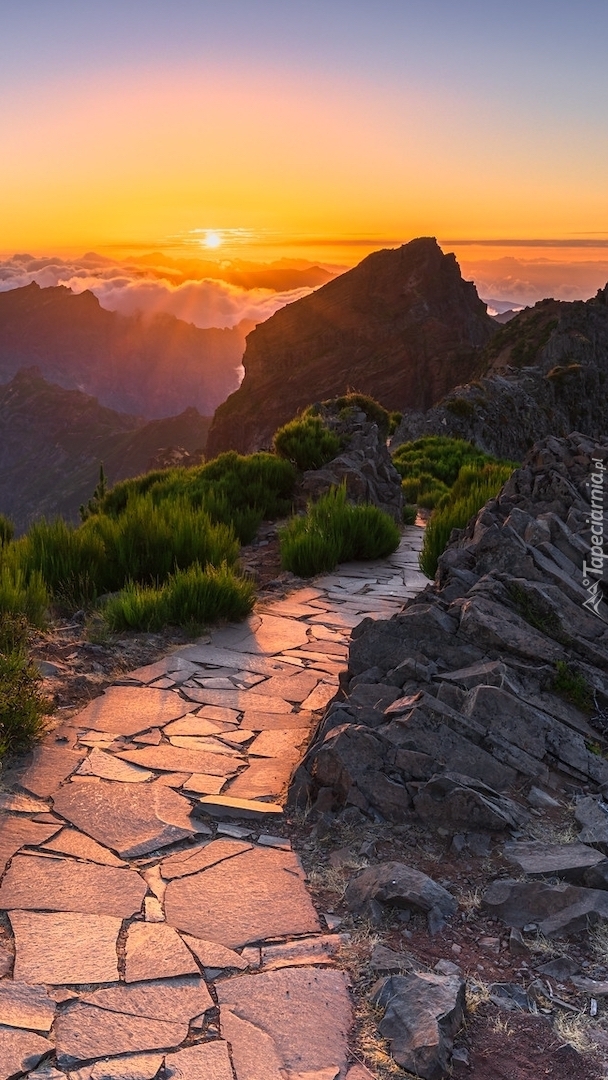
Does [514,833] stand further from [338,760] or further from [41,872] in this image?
[41,872]

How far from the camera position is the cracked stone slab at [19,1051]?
2305 mm

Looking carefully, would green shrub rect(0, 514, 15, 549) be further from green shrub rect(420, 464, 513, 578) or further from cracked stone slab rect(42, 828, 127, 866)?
cracked stone slab rect(42, 828, 127, 866)

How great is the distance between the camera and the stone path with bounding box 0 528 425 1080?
2.44 m

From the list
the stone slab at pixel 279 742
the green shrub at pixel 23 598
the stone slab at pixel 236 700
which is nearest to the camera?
the stone slab at pixel 279 742

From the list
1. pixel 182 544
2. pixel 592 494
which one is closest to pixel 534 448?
pixel 592 494

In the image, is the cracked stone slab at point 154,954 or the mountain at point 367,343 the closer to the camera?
the cracked stone slab at point 154,954

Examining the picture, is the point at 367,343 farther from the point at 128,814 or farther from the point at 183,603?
the point at 128,814

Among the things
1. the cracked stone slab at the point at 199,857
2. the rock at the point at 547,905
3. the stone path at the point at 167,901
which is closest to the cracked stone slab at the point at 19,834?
the stone path at the point at 167,901

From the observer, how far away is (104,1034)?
2463mm

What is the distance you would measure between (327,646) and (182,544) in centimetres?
229

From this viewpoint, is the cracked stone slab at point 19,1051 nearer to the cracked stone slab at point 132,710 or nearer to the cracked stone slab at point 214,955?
the cracked stone slab at point 214,955

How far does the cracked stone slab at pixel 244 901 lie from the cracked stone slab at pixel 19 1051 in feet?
2.23

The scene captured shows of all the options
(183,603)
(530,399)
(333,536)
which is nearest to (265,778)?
(183,603)

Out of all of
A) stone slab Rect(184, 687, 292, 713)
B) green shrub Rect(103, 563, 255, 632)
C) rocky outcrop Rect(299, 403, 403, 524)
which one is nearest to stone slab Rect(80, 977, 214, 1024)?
stone slab Rect(184, 687, 292, 713)
